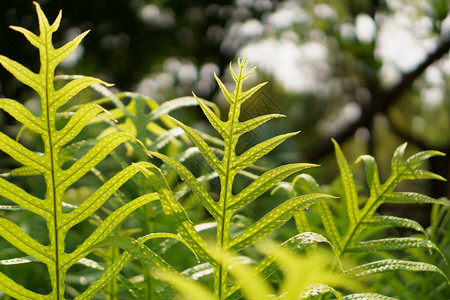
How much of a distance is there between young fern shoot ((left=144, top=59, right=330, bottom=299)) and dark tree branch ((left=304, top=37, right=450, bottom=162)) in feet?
10.2

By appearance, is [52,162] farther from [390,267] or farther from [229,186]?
[390,267]

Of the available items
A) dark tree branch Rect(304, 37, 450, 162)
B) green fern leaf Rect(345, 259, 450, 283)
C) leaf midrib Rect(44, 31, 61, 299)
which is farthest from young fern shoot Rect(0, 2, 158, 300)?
dark tree branch Rect(304, 37, 450, 162)

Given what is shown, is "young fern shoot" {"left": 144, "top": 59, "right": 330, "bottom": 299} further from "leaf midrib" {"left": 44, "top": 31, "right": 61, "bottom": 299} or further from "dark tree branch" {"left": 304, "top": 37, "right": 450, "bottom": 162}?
"dark tree branch" {"left": 304, "top": 37, "right": 450, "bottom": 162}

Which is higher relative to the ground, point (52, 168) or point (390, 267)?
point (52, 168)

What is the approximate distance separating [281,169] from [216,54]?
5443 mm

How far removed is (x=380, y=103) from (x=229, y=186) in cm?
373

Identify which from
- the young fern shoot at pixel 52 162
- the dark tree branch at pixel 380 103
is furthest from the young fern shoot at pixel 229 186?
the dark tree branch at pixel 380 103

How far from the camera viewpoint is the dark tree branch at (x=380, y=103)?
10.9ft

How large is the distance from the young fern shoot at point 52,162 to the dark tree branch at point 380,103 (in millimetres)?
3141

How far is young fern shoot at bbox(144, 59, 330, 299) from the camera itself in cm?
25

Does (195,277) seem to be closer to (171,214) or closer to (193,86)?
(171,214)

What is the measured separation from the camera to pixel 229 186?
258 mm

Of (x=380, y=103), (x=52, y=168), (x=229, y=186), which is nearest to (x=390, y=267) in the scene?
(x=229, y=186)

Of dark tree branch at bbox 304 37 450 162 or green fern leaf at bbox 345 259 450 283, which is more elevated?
dark tree branch at bbox 304 37 450 162
